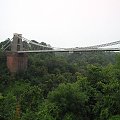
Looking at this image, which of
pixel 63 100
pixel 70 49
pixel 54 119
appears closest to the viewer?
pixel 54 119

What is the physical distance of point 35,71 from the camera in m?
42.6

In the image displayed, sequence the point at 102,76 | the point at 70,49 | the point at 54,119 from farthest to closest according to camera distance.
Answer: the point at 70,49 → the point at 102,76 → the point at 54,119

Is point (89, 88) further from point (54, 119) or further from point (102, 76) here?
point (54, 119)

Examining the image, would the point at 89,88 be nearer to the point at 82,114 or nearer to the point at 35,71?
the point at 82,114

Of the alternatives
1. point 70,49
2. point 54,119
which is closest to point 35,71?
point 70,49

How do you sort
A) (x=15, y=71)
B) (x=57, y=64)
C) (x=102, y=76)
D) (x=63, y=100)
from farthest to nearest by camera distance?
(x=57, y=64) < (x=15, y=71) < (x=102, y=76) < (x=63, y=100)

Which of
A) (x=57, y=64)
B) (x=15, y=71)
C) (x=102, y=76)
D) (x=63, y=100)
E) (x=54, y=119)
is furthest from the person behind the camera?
(x=57, y=64)

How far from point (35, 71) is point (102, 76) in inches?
824

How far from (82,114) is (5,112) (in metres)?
4.65

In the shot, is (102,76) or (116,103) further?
(102,76)

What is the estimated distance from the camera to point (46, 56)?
49.3 metres

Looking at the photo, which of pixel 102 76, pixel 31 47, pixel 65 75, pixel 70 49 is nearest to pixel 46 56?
pixel 31 47

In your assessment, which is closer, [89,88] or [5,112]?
[5,112]

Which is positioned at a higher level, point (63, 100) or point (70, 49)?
point (70, 49)
